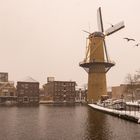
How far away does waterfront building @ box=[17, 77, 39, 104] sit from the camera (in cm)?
13738

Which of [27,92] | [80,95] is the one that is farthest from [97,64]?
[80,95]

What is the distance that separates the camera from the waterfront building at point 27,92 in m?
137

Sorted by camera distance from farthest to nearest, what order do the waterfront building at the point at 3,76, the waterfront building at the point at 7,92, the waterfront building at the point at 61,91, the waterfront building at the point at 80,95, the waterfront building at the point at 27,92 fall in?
1. the waterfront building at the point at 80,95
2. the waterfront building at the point at 3,76
3. the waterfront building at the point at 61,91
4. the waterfront building at the point at 27,92
5. the waterfront building at the point at 7,92

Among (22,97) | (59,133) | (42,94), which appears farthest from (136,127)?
(42,94)

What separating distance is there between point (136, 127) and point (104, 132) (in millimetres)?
5040

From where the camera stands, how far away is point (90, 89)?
9519 cm

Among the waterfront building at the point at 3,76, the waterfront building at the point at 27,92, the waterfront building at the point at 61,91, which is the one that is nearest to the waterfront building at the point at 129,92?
the waterfront building at the point at 61,91

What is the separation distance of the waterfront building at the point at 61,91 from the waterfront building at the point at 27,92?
8.37 m

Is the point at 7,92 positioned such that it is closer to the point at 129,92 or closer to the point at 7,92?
the point at 7,92

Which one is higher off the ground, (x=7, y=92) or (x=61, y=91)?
(x=61, y=91)

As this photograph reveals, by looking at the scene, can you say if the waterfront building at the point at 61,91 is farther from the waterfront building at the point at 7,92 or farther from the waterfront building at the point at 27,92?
the waterfront building at the point at 7,92

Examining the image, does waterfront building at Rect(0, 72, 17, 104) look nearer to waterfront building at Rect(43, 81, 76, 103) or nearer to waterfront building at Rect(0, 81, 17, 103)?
waterfront building at Rect(0, 81, 17, 103)

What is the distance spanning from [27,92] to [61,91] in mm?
16536

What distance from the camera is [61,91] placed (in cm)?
14875
